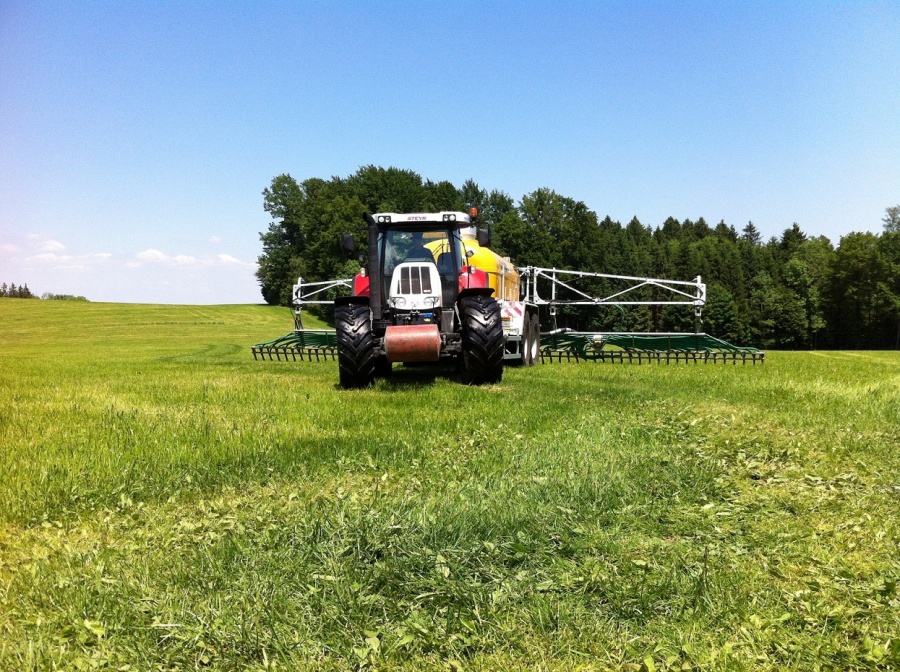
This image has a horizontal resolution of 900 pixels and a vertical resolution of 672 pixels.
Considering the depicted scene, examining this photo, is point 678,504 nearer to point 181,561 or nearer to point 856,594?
point 856,594

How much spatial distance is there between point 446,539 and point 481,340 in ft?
19.6

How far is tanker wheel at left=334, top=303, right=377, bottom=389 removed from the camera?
904 centimetres

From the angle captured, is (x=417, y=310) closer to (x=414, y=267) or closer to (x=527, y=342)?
(x=414, y=267)

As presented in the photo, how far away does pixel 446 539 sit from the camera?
3.41m

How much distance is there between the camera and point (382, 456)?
205 inches

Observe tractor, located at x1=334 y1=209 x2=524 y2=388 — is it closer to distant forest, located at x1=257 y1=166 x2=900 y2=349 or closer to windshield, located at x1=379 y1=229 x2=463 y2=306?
windshield, located at x1=379 y1=229 x2=463 y2=306

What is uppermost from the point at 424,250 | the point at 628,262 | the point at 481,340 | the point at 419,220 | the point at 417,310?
the point at 628,262

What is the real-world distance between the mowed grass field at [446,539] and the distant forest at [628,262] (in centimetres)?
Answer: 4656

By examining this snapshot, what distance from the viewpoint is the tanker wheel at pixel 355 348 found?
9039 millimetres

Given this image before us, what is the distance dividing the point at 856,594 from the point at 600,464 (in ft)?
6.99

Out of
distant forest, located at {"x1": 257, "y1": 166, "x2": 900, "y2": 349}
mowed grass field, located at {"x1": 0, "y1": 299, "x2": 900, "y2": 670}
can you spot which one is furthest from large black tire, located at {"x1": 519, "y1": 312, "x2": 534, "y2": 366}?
distant forest, located at {"x1": 257, "y1": 166, "x2": 900, "y2": 349}

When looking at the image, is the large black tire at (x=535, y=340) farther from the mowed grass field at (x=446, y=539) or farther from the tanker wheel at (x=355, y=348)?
the mowed grass field at (x=446, y=539)

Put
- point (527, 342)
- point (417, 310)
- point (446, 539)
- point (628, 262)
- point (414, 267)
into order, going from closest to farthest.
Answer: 1. point (446, 539)
2. point (417, 310)
3. point (414, 267)
4. point (527, 342)
5. point (628, 262)

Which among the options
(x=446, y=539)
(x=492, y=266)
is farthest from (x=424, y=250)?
(x=446, y=539)
